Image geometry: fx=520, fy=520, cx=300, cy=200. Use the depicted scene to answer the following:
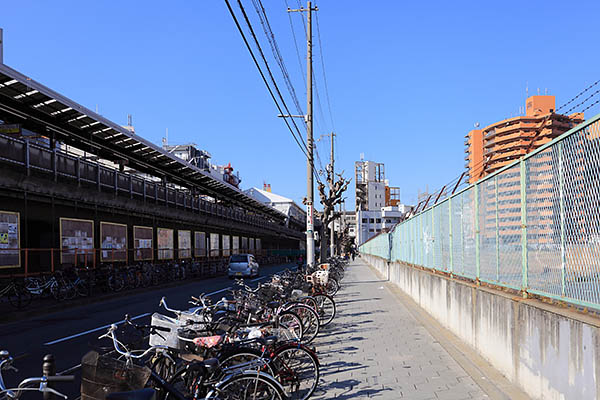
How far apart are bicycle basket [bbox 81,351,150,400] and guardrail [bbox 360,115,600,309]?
140 inches

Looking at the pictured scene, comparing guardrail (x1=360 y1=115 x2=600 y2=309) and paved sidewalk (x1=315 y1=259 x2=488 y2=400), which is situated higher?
guardrail (x1=360 y1=115 x2=600 y2=309)

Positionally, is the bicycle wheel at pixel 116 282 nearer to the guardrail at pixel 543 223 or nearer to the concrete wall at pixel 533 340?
the concrete wall at pixel 533 340

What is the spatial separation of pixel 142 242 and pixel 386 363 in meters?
28.3

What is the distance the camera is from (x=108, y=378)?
3512mm

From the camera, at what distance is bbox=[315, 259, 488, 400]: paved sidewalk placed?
243 inches

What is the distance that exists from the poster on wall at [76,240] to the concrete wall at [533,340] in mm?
17932

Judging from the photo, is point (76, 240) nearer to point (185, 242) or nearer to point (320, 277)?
point (320, 277)

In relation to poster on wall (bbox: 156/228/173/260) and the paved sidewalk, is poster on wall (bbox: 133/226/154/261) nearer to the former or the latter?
poster on wall (bbox: 156/228/173/260)

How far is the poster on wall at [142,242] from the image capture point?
30.3m

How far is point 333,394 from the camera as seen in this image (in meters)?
6.14

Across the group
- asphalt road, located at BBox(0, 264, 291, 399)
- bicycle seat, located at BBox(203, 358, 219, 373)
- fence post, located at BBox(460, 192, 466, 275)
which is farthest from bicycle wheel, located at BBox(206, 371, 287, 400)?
fence post, located at BBox(460, 192, 466, 275)

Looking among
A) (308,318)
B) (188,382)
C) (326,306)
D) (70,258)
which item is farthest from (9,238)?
(188,382)

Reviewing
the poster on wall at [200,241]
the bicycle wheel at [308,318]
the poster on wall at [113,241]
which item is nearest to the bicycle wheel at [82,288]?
the poster on wall at [113,241]

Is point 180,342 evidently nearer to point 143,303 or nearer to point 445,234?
point 445,234
